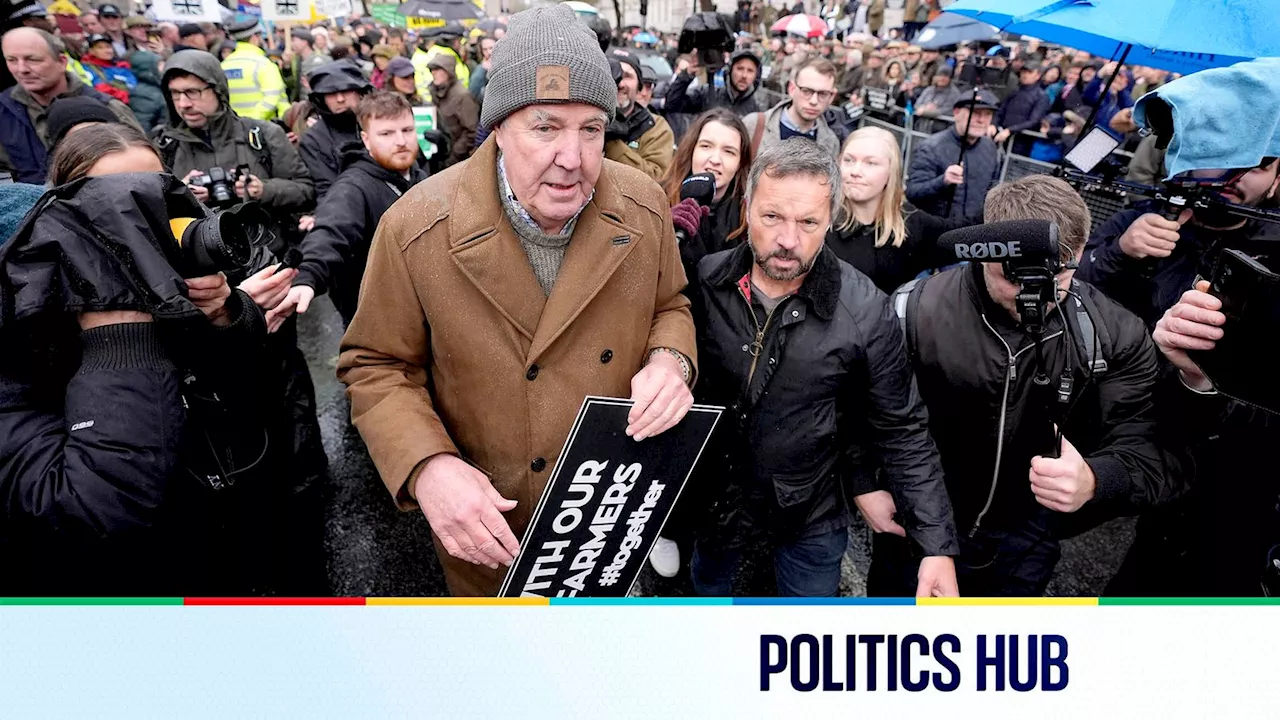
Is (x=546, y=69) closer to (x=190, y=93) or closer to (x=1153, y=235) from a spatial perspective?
(x=1153, y=235)

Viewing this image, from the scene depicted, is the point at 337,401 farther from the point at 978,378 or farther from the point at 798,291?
the point at 978,378

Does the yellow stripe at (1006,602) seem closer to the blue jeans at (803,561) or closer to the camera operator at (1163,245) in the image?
the blue jeans at (803,561)


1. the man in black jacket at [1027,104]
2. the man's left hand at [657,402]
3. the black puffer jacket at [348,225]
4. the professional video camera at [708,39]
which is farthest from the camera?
the man in black jacket at [1027,104]

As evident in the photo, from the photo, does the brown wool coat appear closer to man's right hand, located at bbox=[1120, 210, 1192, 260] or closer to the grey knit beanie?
the grey knit beanie

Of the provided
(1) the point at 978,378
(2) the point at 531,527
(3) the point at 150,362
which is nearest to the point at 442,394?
(2) the point at 531,527

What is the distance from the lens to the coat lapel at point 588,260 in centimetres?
173

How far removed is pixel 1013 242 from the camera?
1.62 m

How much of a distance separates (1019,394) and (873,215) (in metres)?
1.51

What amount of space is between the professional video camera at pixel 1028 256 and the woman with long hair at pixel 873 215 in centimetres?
177

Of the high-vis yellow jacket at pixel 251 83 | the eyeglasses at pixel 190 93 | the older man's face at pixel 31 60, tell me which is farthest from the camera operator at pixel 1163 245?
the high-vis yellow jacket at pixel 251 83

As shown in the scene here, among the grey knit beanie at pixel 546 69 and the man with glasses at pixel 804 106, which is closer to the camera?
the grey knit beanie at pixel 546 69

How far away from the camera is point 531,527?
5.58 feet

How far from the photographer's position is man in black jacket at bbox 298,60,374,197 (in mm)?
4609

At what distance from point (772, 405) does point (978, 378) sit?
62 cm
